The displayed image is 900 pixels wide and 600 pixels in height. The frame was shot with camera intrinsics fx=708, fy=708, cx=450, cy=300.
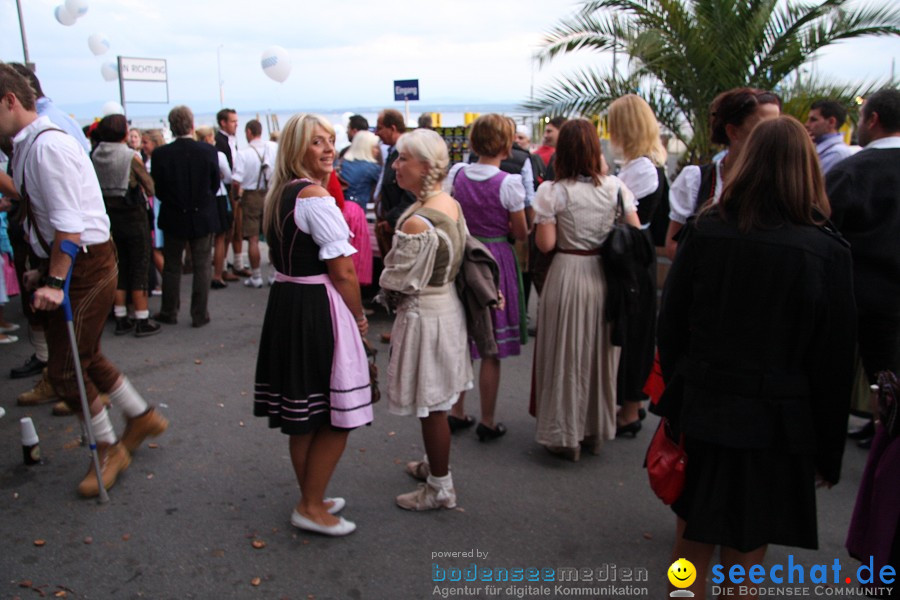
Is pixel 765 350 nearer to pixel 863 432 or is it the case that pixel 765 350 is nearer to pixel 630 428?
pixel 630 428

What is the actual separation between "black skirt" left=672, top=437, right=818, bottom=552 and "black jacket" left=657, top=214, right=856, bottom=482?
8 cm

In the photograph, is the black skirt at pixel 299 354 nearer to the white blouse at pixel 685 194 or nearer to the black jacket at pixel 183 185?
the white blouse at pixel 685 194

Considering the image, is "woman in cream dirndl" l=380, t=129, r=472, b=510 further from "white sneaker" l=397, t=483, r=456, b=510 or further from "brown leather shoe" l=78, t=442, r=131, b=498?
"brown leather shoe" l=78, t=442, r=131, b=498

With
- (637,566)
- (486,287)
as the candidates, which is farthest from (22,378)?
(637,566)

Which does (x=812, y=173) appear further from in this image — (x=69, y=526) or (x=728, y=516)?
(x=69, y=526)

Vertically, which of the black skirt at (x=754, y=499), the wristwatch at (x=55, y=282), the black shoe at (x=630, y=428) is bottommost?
the black shoe at (x=630, y=428)

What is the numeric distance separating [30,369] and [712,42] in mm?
7324

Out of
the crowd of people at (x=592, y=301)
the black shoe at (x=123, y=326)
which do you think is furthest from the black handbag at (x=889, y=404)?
the black shoe at (x=123, y=326)

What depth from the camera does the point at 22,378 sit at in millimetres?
5555

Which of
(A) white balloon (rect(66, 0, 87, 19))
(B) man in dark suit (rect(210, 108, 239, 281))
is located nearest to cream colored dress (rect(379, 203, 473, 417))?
(B) man in dark suit (rect(210, 108, 239, 281))

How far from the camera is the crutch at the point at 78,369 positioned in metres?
3.46

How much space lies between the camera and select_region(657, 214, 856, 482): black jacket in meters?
2.23

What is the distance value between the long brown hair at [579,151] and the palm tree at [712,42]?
4.38m

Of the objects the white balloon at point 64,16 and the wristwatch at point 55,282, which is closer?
the wristwatch at point 55,282
